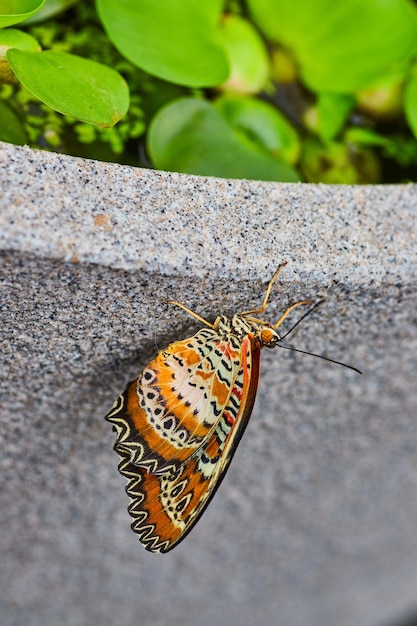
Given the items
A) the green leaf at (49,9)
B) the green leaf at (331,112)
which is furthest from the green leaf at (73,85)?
the green leaf at (331,112)

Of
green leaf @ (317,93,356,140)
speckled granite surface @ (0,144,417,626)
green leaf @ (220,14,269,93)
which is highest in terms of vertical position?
green leaf @ (220,14,269,93)

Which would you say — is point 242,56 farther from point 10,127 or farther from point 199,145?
point 10,127

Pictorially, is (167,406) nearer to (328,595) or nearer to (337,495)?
(337,495)

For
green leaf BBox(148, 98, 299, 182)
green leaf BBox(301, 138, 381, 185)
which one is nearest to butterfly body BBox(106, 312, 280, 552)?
green leaf BBox(148, 98, 299, 182)

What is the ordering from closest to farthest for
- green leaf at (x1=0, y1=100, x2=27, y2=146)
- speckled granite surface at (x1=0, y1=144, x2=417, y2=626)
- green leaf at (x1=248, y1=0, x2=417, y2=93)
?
speckled granite surface at (x1=0, y1=144, x2=417, y2=626), green leaf at (x1=0, y1=100, x2=27, y2=146), green leaf at (x1=248, y1=0, x2=417, y2=93)

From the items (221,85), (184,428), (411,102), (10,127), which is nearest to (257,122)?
(221,85)

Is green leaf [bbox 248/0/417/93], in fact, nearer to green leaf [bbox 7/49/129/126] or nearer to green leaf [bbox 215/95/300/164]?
green leaf [bbox 215/95/300/164]

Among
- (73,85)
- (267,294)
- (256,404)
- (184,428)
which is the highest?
(73,85)
